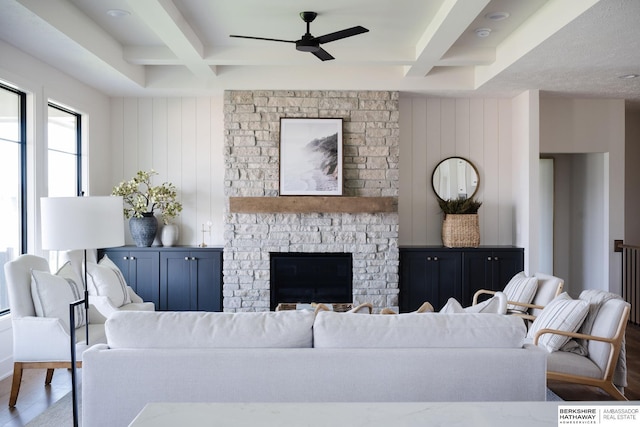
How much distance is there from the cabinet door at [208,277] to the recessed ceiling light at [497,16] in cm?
359

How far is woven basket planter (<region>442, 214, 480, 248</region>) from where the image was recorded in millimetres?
5984

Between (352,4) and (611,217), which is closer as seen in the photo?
(352,4)

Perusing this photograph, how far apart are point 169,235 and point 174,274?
48cm

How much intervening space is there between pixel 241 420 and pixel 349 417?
0.28 metres

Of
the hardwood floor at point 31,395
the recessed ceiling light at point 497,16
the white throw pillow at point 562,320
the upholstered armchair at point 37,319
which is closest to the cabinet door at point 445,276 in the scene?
the white throw pillow at point 562,320

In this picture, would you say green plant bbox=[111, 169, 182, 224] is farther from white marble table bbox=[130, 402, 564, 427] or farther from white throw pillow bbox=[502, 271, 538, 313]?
white marble table bbox=[130, 402, 564, 427]

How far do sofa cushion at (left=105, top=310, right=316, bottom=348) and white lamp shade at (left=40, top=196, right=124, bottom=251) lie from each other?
Result: 62 cm

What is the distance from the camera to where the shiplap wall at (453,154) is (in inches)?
251

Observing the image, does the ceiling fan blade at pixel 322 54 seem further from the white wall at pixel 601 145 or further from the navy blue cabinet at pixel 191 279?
the white wall at pixel 601 145

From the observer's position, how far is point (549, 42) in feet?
13.4

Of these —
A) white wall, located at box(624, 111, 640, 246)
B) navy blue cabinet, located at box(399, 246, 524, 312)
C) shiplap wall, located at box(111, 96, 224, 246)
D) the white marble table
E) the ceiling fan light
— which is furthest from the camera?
white wall, located at box(624, 111, 640, 246)

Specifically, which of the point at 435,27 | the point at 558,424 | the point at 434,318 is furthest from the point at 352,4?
the point at 558,424

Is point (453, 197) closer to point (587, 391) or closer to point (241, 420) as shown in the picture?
point (587, 391)

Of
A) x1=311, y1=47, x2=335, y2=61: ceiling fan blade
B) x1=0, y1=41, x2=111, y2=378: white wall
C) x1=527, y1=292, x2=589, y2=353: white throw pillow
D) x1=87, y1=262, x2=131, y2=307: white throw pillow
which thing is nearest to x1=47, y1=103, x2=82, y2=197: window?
x1=0, y1=41, x2=111, y2=378: white wall
